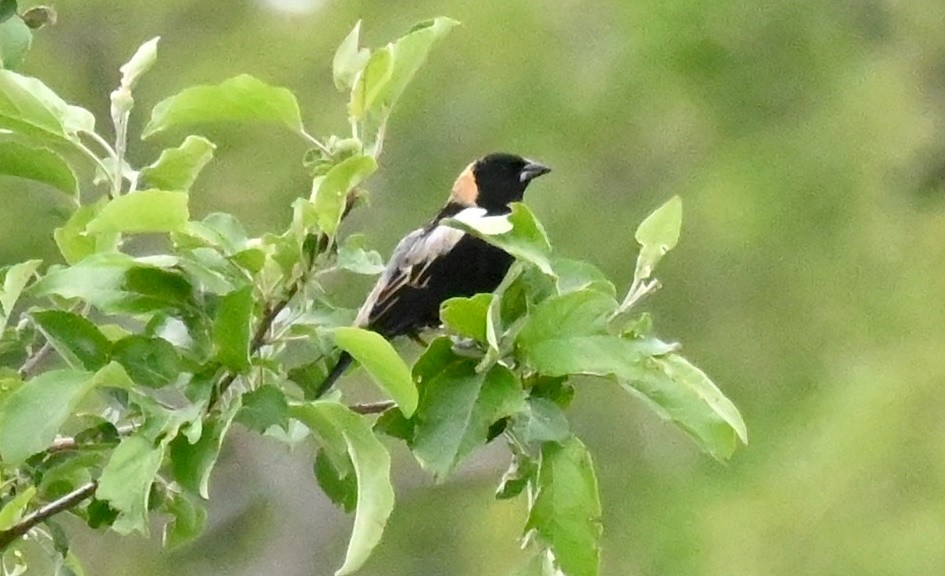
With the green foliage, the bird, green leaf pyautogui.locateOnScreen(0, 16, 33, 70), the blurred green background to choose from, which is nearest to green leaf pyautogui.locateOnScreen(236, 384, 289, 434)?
the green foliage

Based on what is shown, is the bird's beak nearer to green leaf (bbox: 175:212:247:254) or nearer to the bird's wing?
the bird's wing

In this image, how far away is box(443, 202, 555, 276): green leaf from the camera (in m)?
0.78

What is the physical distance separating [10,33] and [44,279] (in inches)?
11.1

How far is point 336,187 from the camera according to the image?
30.4 inches

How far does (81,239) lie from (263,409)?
19 centimetres

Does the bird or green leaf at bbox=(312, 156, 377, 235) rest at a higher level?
green leaf at bbox=(312, 156, 377, 235)

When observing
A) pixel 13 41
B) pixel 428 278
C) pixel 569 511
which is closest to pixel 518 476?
pixel 569 511

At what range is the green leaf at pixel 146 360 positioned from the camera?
0.78 m

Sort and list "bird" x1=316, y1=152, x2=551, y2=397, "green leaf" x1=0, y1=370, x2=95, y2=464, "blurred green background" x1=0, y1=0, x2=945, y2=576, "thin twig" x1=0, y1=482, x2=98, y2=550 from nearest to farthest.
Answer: "green leaf" x1=0, y1=370, x2=95, y2=464, "thin twig" x1=0, y1=482, x2=98, y2=550, "bird" x1=316, y1=152, x2=551, y2=397, "blurred green background" x1=0, y1=0, x2=945, y2=576

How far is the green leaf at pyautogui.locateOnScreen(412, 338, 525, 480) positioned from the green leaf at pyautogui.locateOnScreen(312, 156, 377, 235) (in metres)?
0.09

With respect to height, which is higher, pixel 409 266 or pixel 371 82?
pixel 371 82

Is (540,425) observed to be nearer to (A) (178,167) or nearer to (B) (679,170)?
(A) (178,167)

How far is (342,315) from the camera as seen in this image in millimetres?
931

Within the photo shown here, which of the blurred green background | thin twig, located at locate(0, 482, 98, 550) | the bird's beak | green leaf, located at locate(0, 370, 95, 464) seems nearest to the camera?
green leaf, located at locate(0, 370, 95, 464)
